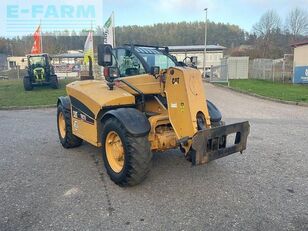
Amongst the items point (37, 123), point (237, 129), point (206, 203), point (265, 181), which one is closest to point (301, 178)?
point (265, 181)

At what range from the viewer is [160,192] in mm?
4395

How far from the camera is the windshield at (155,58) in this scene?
222 inches

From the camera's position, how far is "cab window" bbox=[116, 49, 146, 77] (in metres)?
5.60

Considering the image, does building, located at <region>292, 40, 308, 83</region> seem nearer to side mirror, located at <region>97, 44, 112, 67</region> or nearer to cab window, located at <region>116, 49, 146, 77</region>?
cab window, located at <region>116, 49, 146, 77</region>

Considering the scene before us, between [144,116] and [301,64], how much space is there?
74.0ft

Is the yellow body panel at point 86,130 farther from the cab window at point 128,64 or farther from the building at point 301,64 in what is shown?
the building at point 301,64

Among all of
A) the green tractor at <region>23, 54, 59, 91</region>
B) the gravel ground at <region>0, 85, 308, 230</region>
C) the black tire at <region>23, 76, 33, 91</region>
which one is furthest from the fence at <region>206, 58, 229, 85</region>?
the gravel ground at <region>0, 85, 308, 230</region>

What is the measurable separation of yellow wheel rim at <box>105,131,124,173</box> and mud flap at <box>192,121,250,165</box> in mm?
1341

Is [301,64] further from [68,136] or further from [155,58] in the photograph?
[68,136]

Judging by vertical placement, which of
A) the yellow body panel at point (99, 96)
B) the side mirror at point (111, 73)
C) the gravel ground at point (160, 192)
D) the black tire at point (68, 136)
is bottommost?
the gravel ground at point (160, 192)

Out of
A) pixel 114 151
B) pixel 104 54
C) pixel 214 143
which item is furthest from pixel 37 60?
pixel 214 143

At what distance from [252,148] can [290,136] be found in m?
1.78

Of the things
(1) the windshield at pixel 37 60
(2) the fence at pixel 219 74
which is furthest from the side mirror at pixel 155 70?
(2) the fence at pixel 219 74

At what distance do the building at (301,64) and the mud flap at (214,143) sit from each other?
21.0 m
